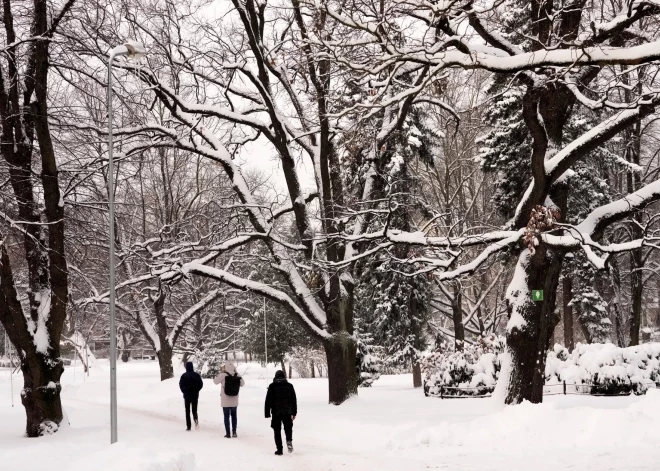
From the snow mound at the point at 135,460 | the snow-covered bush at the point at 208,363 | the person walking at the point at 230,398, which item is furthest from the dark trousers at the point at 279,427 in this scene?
the snow-covered bush at the point at 208,363

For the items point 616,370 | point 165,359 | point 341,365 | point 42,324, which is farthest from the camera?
point 165,359

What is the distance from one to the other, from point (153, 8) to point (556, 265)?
12125 mm

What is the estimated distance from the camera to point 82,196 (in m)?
17.6

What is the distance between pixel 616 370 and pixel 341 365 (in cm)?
789

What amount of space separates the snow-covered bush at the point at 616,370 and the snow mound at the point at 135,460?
13.4 metres

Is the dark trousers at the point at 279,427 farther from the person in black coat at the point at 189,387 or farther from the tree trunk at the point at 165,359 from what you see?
the tree trunk at the point at 165,359

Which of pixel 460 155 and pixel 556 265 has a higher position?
pixel 460 155

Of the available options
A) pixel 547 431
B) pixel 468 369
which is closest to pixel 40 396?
pixel 547 431

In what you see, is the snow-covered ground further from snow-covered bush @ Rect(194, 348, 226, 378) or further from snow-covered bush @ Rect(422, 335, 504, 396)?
snow-covered bush @ Rect(194, 348, 226, 378)

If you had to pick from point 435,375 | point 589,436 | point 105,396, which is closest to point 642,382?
point 435,375

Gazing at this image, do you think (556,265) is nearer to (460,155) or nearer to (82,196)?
(82,196)

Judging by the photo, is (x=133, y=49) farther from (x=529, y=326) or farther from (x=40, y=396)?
(x=529, y=326)

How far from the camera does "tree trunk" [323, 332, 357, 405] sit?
65.5ft

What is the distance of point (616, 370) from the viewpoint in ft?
65.5
